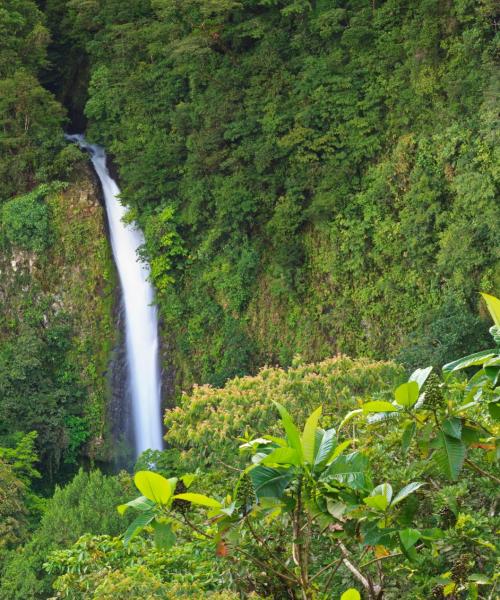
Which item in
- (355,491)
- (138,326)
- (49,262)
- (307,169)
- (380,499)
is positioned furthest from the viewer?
(49,262)

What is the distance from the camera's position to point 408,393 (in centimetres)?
264

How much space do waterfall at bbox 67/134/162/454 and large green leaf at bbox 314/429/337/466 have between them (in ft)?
43.1

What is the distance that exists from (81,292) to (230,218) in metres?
3.36

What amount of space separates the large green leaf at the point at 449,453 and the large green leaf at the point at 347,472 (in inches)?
9.4

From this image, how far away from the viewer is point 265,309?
15008 millimetres

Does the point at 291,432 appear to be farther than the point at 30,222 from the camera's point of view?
No

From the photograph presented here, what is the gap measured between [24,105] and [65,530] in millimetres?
9573

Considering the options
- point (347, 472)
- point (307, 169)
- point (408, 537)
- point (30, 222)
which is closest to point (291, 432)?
point (347, 472)

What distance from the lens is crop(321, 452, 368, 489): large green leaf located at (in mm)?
2617

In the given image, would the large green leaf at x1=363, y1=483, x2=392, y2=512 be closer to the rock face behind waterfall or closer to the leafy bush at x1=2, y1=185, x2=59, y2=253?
the rock face behind waterfall

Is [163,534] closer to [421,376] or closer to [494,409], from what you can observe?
[421,376]

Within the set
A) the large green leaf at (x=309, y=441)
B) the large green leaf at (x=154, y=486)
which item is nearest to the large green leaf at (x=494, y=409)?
the large green leaf at (x=309, y=441)

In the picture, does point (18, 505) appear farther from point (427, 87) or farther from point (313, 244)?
point (427, 87)

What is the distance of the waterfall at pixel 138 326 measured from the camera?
15914mm
